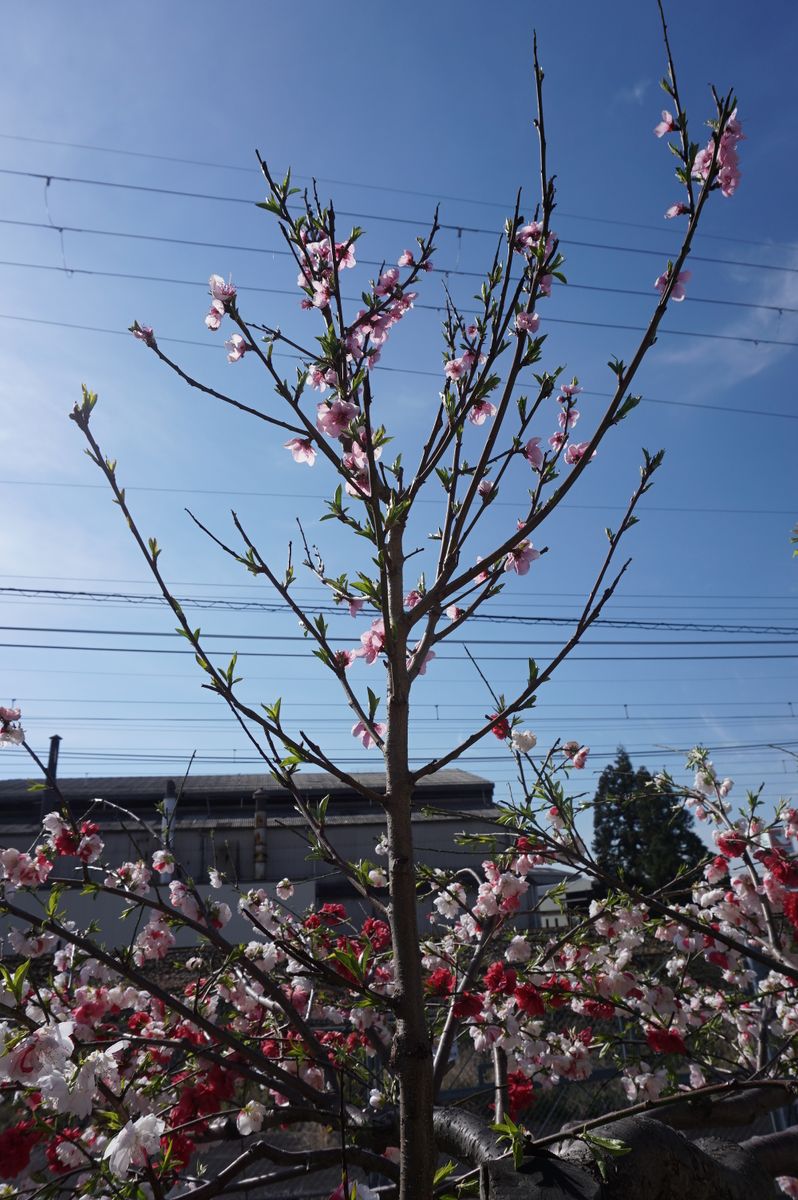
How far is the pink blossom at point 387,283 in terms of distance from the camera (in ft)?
8.46

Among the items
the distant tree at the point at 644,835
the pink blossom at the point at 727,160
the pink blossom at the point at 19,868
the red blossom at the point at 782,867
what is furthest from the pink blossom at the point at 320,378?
the distant tree at the point at 644,835

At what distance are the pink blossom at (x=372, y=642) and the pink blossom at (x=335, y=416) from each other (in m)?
0.54

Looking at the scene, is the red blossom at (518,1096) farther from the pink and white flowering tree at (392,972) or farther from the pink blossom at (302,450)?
the pink blossom at (302,450)

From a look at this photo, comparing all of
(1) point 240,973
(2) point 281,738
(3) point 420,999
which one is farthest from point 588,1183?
(1) point 240,973

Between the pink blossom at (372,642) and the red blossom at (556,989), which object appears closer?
the pink blossom at (372,642)

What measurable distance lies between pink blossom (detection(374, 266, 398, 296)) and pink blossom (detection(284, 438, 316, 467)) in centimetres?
60

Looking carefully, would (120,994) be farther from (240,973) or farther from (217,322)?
(217,322)

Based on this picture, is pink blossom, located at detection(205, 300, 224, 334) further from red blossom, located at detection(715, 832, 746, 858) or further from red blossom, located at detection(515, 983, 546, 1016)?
red blossom, located at detection(715, 832, 746, 858)

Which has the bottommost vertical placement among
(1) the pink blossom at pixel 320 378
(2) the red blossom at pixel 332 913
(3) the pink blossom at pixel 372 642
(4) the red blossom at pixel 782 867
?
(2) the red blossom at pixel 332 913

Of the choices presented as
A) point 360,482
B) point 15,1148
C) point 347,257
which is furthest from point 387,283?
point 15,1148

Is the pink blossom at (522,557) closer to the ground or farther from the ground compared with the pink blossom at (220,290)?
closer to the ground

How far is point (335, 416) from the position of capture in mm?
2039

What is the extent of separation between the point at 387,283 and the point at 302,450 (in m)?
0.69

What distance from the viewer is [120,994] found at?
3.71 metres
